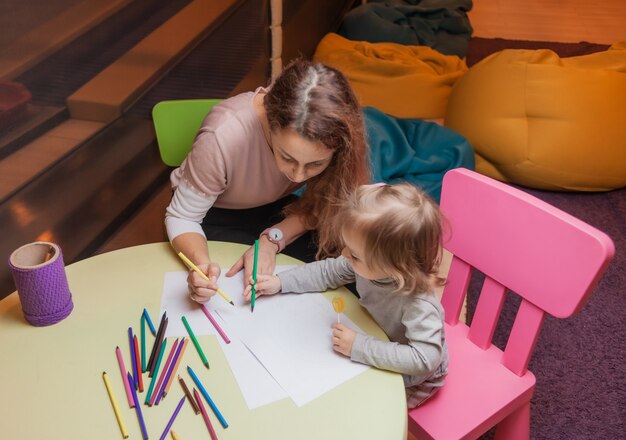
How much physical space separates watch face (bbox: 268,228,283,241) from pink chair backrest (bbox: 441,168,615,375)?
38cm

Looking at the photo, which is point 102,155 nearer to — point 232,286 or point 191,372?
point 232,286

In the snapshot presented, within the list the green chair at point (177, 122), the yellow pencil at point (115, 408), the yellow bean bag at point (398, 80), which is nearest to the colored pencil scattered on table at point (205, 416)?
the yellow pencil at point (115, 408)

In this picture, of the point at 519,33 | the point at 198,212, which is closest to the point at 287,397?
the point at 198,212

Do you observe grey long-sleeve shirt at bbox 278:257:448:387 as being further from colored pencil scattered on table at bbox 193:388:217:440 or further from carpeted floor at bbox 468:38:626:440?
carpeted floor at bbox 468:38:626:440

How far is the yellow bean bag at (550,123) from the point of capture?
8.01 feet

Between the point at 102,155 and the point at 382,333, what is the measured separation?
3.35ft

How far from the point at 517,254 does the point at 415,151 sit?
1.37 meters

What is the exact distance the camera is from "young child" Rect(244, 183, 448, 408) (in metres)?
0.97

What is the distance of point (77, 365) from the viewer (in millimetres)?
962

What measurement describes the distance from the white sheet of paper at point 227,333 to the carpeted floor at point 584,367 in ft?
2.75

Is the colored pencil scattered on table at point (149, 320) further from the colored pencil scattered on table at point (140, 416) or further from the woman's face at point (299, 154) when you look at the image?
the woman's face at point (299, 154)

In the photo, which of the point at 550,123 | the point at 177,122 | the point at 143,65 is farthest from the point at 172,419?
the point at 550,123

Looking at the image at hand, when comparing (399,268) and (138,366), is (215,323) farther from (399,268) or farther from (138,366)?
(399,268)

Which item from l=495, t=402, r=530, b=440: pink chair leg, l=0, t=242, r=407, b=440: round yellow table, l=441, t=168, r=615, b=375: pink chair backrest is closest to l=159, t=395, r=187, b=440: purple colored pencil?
l=0, t=242, r=407, b=440: round yellow table
